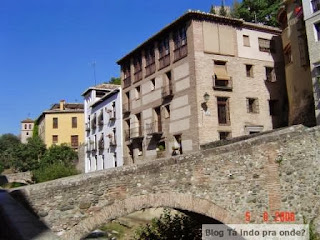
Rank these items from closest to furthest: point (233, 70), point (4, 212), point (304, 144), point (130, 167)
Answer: point (4, 212), point (130, 167), point (304, 144), point (233, 70)

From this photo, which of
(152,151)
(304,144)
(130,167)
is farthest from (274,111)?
(130,167)

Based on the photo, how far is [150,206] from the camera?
9.35 meters

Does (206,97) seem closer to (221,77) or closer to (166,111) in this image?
(221,77)

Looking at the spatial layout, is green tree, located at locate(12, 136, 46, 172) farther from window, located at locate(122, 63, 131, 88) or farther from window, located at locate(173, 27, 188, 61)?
window, located at locate(173, 27, 188, 61)

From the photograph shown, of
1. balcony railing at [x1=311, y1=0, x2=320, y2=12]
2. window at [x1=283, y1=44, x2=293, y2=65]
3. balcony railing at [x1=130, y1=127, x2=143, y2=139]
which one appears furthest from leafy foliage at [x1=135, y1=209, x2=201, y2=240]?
balcony railing at [x1=130, y1=127, x2=143, y2=139]

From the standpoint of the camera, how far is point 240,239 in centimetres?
1059

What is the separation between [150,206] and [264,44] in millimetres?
21683

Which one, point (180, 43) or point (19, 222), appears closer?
point (19, 222)

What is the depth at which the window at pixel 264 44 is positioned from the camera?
91.4 feet

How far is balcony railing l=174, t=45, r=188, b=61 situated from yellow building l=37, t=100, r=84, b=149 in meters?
29.6

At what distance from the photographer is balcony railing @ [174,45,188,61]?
25.5 m

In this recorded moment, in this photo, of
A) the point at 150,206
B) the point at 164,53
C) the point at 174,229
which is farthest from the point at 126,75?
the point at 150,206

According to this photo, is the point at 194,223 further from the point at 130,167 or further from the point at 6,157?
the point at 6,157

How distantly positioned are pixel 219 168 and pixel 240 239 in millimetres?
2059
